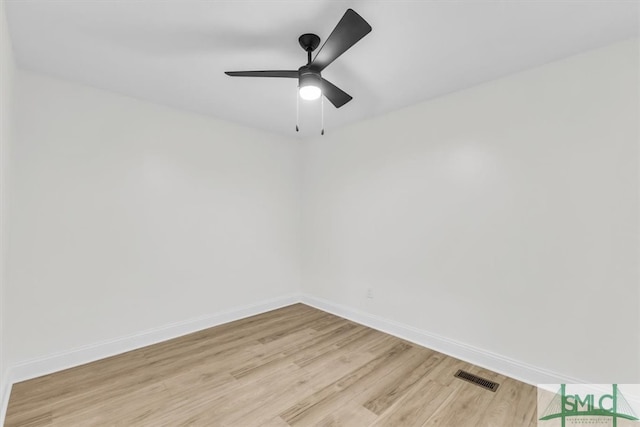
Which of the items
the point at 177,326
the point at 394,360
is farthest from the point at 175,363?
the point at 394,360

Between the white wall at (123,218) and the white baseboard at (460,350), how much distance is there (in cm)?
136

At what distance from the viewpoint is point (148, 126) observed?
2947 mm

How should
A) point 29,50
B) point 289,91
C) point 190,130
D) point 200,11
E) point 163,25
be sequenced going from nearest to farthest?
1. point 200,11
2. point 163,25
3. point 29,50
4. point 289,91
5. point 190,130

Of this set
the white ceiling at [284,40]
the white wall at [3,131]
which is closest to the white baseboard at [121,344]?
the white wall at [3,131]

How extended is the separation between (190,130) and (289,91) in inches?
50.9

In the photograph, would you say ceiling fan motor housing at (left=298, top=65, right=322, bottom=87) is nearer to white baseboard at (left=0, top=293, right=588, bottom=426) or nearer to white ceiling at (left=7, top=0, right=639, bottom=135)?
white ceiling at (left=7, top=0, right=639, bottom=135)

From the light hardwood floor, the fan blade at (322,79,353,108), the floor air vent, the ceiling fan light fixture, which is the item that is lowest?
the light hardwood floor

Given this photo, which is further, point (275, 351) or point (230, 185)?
point (230, 185)

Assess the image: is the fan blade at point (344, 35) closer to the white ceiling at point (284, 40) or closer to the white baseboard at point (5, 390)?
the white ceiling at point (284, 40)

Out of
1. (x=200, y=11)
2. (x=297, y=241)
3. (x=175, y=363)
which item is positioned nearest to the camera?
(x=200, y=11)

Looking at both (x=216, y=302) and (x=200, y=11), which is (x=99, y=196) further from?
(x=200, y=11)

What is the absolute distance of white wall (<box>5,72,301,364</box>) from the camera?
2359 millimetres

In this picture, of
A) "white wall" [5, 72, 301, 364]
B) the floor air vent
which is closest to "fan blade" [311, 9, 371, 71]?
"white wall" [5, 72, 301, 364]

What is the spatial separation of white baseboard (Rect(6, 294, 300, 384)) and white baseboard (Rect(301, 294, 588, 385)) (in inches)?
50.2
